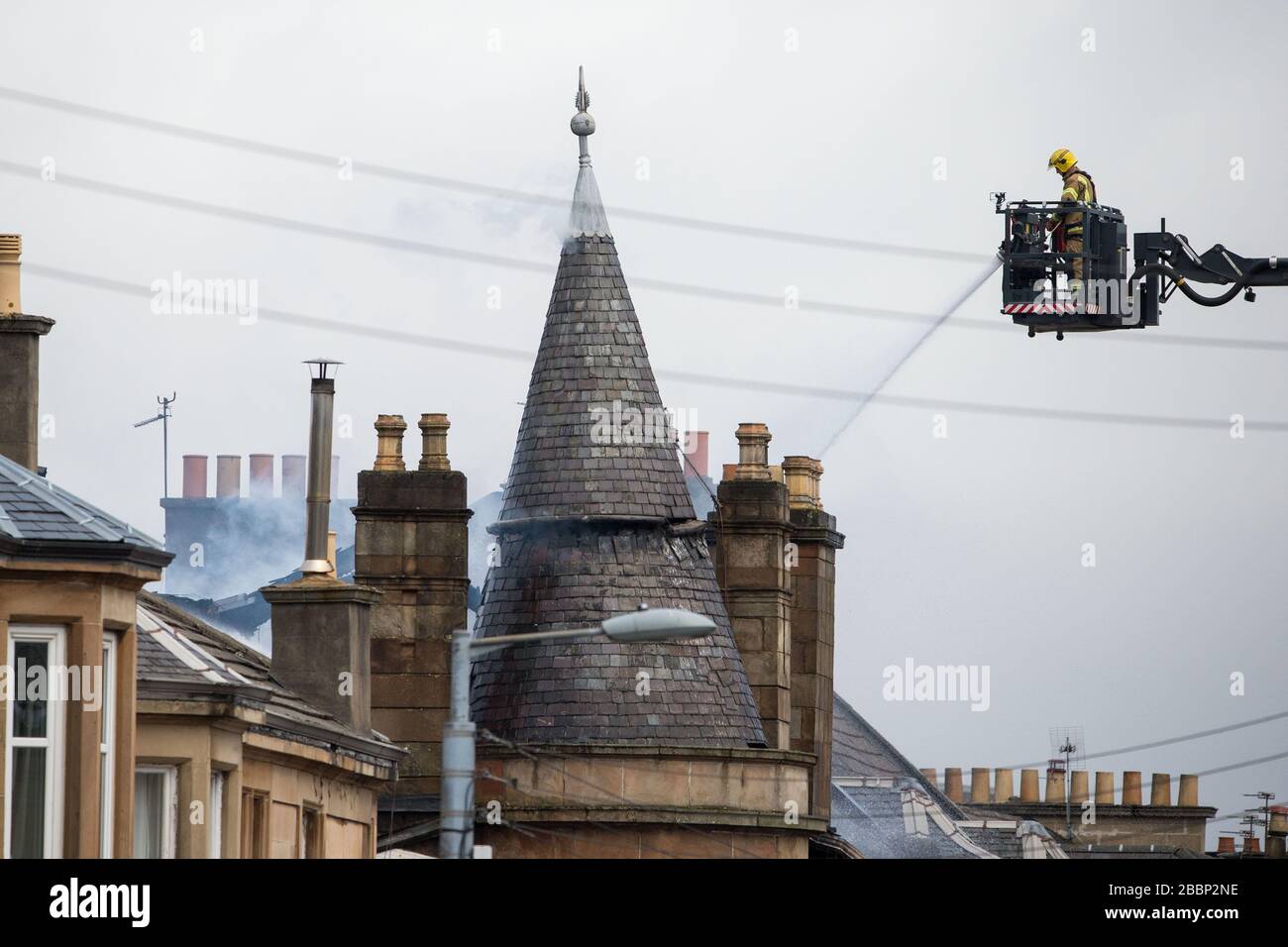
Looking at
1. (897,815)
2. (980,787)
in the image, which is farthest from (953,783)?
(897,815)

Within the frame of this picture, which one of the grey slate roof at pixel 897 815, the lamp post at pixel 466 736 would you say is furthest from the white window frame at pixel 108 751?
the grey slate roof at pixel 897 815

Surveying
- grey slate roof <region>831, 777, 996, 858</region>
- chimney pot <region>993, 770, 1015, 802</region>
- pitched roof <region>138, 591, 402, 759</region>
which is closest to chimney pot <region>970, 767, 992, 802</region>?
chimney pot <region>993, 770, 1015, 802</region>

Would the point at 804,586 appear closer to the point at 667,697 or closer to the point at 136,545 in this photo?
the point at 667,697

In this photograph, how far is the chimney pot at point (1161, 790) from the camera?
12450 centimetres

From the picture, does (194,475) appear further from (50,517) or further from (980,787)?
(50,517)

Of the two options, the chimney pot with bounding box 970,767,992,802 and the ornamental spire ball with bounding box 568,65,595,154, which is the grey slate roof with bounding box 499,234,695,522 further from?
the chimney pot with bounding box 970,767,992,802

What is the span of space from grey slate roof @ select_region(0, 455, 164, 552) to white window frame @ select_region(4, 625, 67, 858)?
3.50 ft

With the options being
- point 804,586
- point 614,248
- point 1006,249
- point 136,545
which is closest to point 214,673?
point 136,545

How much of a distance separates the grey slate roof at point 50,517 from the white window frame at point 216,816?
474cm

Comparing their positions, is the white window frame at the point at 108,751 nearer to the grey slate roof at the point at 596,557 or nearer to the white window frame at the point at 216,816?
the white window frame at the point at 216,816

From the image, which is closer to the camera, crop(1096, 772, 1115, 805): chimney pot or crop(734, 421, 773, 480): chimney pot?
crop(734, 421, 773, 480): chimney pot

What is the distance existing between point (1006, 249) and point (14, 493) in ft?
46.1

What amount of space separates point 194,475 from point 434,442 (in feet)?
138

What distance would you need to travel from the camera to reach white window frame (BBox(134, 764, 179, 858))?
5259 cm
